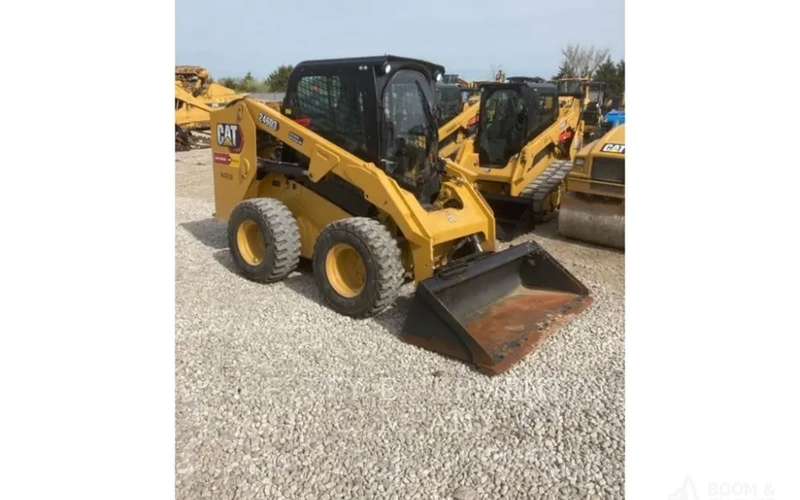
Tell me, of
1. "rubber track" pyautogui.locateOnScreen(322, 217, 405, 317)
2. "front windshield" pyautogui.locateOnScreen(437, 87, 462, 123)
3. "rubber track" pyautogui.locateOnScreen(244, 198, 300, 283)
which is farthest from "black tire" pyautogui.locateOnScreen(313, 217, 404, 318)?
"front windshield" pyautogui.locateOnScreen(437, 87, 462, 123)

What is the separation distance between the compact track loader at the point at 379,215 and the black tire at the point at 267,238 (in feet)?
0.05

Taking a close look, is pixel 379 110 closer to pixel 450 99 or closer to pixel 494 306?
pixel 494 306

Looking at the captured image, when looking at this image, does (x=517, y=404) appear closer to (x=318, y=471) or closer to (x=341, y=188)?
(x=318, y=471)

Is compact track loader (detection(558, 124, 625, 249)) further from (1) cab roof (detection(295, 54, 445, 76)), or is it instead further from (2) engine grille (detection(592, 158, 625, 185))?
(1) cab roof (detection(295, 54, 445, 76))

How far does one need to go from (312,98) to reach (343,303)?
206 cm

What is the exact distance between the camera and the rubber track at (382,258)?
15.2ft

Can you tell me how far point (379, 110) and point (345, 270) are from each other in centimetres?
144

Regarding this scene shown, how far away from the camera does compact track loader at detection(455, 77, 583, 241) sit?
26.9ft

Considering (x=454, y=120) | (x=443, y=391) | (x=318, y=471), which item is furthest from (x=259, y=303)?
(x=454, y=120)

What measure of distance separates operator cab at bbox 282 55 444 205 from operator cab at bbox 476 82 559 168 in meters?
3.31

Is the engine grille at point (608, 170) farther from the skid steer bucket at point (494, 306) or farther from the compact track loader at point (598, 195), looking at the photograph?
the skid steer bucket at point (494, 306)

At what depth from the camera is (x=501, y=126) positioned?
9.07 metres

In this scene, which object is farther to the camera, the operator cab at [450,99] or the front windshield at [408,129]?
the operator cab at [450,99]

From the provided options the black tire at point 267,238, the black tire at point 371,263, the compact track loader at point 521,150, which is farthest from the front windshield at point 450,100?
the black tire at point 371,263
